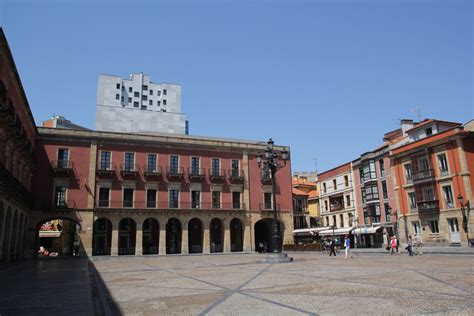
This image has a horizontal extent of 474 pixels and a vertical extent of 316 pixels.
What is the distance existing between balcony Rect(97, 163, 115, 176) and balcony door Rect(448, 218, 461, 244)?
31661 millimetres

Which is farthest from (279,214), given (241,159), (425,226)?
(425,226)

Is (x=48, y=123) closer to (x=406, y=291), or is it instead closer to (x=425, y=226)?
(x=425, y=226)

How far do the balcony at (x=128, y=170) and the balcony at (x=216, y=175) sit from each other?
8.26m

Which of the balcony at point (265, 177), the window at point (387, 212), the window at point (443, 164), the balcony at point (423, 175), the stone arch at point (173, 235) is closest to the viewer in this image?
the window at point (443, 164)

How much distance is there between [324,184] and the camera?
55.1m

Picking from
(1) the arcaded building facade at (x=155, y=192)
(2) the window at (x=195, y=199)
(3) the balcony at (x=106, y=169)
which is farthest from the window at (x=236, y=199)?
(3) the balcony at (x=106, y=169)

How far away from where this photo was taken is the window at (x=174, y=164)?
4138 cm

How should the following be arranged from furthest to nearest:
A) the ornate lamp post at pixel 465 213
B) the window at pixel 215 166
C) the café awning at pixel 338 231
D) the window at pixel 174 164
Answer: the café awning at pixel 338 231 < the window at pixel 215 166 < the window at pixel 174 164 < the ornate lamp post at pixel 465 213

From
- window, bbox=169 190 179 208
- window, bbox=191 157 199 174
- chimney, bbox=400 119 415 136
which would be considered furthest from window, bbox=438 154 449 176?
window, bbox=169 190 179 208

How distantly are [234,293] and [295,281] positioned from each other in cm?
282

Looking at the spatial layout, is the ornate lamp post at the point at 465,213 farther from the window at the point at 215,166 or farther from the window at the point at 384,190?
the window at the point at 215,166

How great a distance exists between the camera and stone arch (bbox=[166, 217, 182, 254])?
43750 mm

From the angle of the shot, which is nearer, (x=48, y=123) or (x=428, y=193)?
(x=428, y=193)

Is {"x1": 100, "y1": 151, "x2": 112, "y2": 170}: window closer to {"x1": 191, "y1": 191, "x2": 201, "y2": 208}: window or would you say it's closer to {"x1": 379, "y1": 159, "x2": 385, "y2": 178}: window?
{"x1": 191, "y1": 191, "x2": 201, "y2": 208}: window
